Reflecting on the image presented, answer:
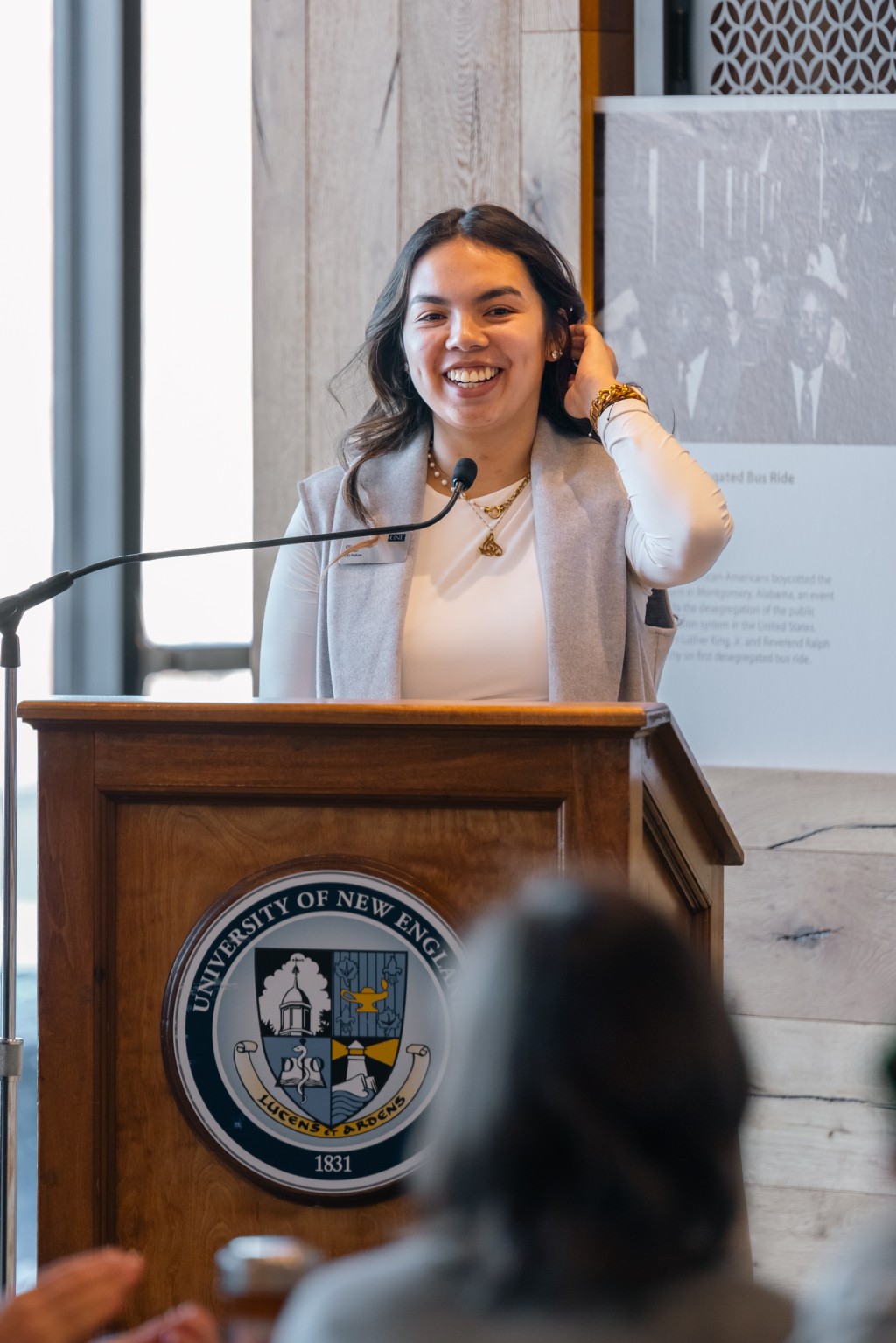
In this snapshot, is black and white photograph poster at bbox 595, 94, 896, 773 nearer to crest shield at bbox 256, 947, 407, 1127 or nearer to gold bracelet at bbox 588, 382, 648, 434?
gold bracelet at bbox 588, 382, 648, 434

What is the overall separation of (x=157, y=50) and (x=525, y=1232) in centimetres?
356

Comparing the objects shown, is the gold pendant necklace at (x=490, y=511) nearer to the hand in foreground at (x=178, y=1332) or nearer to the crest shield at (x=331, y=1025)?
the crest shield at (x=331, y=1025)

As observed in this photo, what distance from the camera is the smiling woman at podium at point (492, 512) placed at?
82.0 inches

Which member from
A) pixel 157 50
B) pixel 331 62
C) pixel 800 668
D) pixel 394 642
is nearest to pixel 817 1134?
pixel 800 668

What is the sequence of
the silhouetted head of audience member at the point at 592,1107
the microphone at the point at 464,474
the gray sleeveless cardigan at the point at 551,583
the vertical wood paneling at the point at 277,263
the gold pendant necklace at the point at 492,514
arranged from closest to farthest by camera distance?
1. the silhouetted head of audience member at the point at 592,1107
2. the microphone at the point at 464,474
3. the gray sleeveless cardigan at the point at 551,583
4. the gold pendant necklace at the point at 492,514
5. the vertical wood paneling at the point at 277,263

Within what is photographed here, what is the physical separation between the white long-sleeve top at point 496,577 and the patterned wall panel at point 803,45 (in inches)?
47.8

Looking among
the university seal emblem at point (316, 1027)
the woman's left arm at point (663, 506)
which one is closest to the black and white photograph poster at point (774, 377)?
the woman's left arm at point (663, 506)

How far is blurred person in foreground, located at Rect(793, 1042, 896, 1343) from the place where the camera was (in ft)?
2.40

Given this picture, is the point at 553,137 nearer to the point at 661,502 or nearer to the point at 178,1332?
the point at 661,502

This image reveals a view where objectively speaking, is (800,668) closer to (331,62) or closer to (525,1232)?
(331,62)

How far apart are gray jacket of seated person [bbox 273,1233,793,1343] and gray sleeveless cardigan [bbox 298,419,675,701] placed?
1300 mm

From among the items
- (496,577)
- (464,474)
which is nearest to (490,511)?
(496,577)

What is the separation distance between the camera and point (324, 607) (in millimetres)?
2164

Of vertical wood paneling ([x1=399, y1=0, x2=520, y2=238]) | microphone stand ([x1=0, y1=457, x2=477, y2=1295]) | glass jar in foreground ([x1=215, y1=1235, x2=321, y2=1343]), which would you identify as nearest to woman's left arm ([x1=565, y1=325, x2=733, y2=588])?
microphone stand ([x1=0, y1=457, x2=477, y2=1295])
